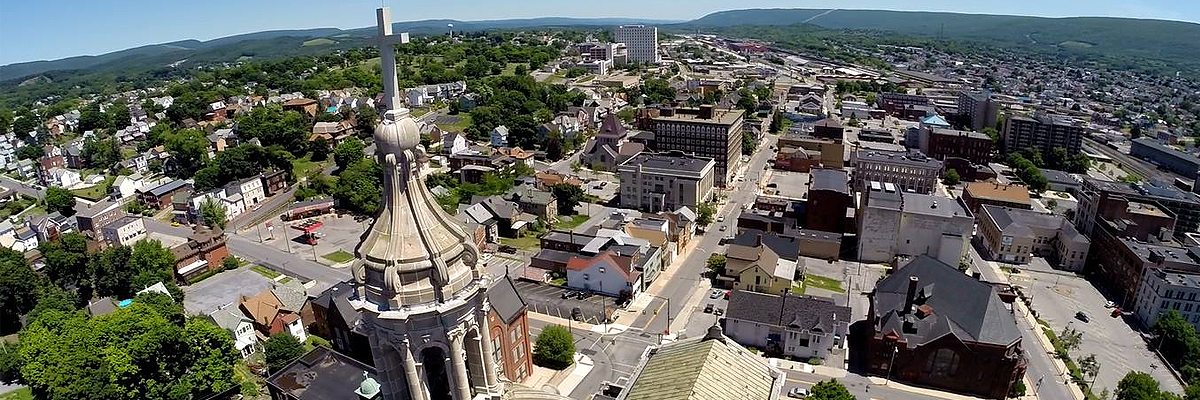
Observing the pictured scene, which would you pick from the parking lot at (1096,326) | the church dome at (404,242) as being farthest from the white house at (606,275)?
the church dome at (404,242)

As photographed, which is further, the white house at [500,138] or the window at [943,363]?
the white house at [500,138]

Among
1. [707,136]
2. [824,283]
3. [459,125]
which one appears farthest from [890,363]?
[459,125]

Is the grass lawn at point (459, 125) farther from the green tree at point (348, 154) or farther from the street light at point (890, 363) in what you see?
the street light at point (890, 363)

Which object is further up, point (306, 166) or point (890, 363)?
point (306, 166)

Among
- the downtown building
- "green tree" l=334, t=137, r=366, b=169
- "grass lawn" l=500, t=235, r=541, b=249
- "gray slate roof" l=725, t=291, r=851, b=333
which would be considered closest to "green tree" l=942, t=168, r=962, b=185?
the downtown building

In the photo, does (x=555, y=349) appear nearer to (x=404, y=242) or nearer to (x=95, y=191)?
(x=404, y=242)

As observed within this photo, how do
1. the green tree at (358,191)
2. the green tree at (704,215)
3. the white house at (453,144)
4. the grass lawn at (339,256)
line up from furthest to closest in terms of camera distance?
the white house at (453,144)
the green tree at (358,191)
the green tree at (704,215)
the grass lawn at (339,256)
